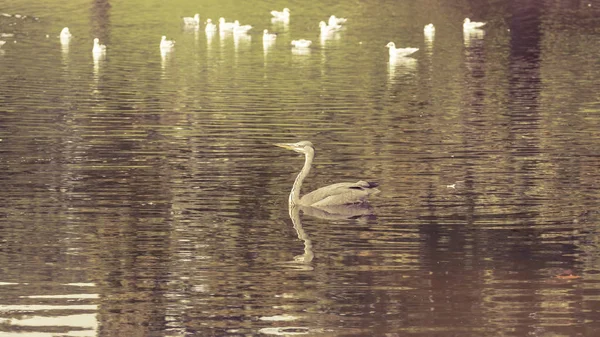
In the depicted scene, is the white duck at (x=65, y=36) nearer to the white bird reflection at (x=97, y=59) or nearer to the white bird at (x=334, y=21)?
Result: the white bird reflection at (x=97, y=59)

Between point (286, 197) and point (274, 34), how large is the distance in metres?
47.0

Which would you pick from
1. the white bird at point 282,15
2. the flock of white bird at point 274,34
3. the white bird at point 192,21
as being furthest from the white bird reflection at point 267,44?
the white bird at point 282,15

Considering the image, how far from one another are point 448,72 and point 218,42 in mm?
21464

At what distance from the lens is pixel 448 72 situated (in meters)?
56.7

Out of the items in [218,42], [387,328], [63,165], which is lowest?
[387,328]

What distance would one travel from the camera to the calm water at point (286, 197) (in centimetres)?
1745

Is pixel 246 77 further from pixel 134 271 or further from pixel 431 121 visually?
pixel 134 271

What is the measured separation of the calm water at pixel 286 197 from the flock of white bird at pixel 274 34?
8.12 feet

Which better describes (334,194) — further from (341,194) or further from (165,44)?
(165,44)

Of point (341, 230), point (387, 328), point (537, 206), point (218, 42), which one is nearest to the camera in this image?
point (387, 328)

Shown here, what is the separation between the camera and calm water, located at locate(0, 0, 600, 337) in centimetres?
1745

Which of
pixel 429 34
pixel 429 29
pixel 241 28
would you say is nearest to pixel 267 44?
pixel 241 28

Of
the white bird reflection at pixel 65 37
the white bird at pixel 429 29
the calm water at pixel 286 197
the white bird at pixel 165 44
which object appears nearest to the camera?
the calm water at pixel 286 197

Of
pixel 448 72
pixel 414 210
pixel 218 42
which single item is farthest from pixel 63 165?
pixel 218 42
